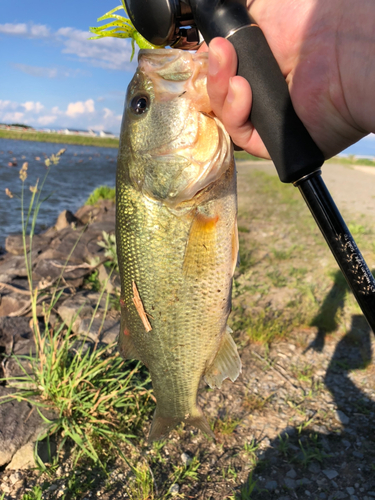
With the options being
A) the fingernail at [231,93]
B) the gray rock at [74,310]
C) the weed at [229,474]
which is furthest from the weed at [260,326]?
the fingernail at [231,93]

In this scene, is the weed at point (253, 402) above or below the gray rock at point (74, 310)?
below

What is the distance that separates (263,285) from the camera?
6.10 m

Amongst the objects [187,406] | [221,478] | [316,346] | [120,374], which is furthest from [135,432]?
[316,346]

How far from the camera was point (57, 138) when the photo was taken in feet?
209

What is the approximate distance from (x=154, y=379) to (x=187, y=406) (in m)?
0.27

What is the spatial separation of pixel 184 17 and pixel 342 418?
385 centimetres

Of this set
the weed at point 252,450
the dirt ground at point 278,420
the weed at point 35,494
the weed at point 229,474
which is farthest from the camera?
the weed at point 252,450

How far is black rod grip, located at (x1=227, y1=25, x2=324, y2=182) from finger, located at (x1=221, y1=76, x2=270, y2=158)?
0.13 ft

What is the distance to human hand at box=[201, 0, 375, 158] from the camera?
1431 mm

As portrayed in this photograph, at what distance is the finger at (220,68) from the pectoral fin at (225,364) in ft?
3.93

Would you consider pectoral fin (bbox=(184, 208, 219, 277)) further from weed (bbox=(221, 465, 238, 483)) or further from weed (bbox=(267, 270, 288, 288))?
weed (bbox=(267, 270, 288, 288))

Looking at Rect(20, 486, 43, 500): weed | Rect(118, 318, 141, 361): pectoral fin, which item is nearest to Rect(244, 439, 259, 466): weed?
Rect(20, 486, 43, 500): weed

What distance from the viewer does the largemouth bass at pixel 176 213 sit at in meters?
1.78

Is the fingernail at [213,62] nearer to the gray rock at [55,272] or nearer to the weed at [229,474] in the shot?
the weed at [229,474]
